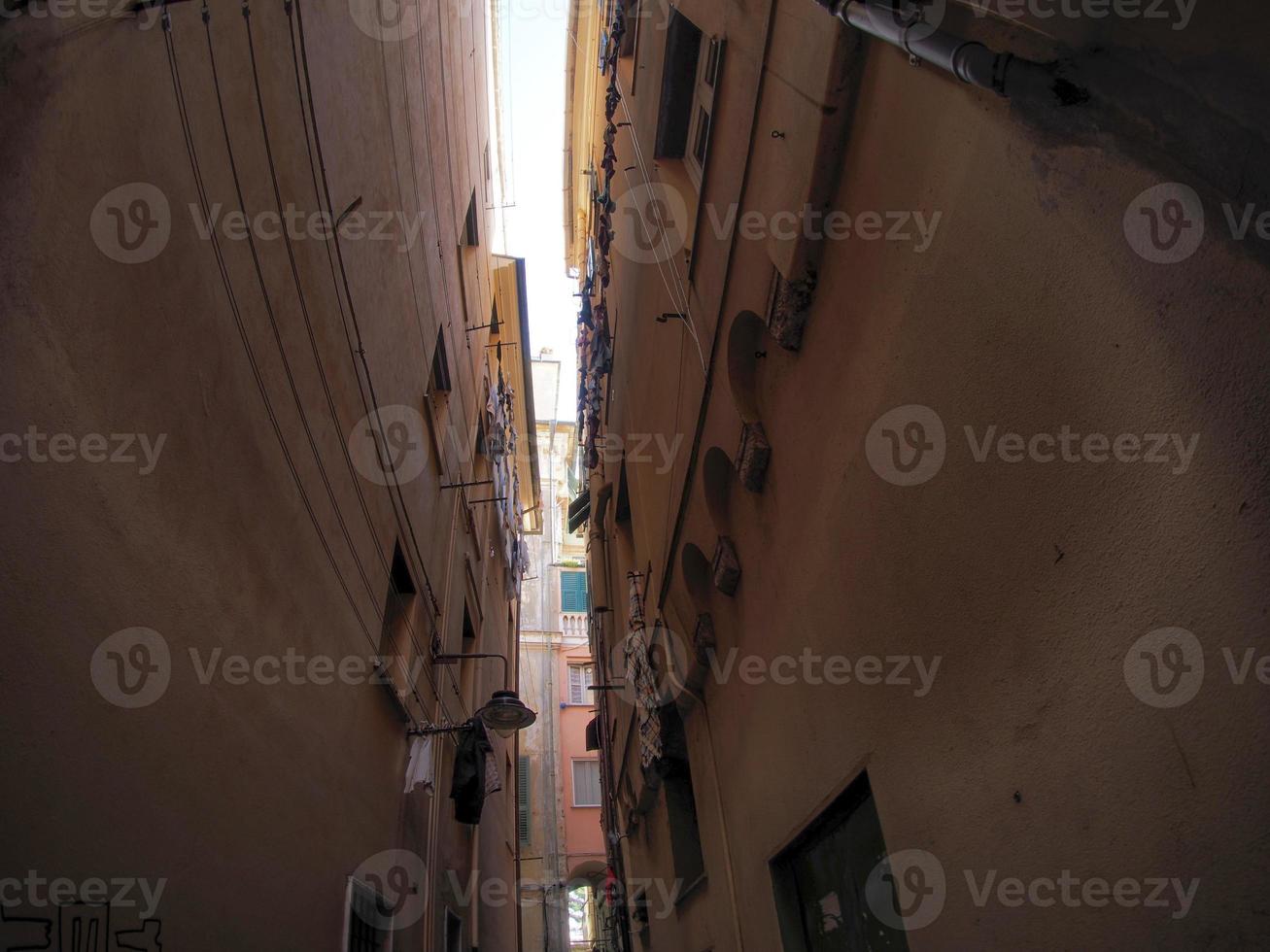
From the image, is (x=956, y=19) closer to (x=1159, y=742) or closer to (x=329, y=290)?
(x=1159, y=742)

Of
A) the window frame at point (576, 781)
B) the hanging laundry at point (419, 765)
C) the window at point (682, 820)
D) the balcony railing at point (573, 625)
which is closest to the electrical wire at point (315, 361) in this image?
the hanging laundry at point (419, 765)

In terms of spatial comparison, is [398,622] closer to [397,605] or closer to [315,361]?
[397,605]

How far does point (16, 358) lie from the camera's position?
216cm

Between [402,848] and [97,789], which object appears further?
[402,848]

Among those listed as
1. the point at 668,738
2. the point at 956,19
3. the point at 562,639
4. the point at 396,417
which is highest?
the point at 562,639

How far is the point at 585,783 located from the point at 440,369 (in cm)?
1994

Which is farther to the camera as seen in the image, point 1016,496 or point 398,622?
point 398,622

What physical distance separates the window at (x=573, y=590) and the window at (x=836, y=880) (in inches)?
947

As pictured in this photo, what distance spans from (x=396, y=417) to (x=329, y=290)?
6.92 feet

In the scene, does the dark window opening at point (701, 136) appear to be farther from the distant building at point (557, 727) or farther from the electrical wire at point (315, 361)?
the distant building at point (557, 727)

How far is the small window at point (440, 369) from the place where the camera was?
9.92m

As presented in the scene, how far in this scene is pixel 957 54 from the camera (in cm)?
258

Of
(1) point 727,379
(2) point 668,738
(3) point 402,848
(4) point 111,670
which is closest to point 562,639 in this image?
(2) point 668,738

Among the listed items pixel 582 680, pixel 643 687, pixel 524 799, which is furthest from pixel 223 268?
pixel 582 680
